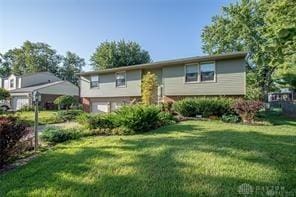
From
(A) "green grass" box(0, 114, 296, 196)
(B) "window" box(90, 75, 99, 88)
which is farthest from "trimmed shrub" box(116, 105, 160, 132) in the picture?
(B) "window" box(90, 75, 99, 88)

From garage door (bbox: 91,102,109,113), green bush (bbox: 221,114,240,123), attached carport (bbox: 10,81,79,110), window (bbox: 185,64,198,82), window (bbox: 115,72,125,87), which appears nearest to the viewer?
green bush (bbox: 221,114,240,123)

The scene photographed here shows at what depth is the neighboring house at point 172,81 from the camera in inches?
622

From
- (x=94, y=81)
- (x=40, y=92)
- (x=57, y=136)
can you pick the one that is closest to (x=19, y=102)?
(x=40, y=92)

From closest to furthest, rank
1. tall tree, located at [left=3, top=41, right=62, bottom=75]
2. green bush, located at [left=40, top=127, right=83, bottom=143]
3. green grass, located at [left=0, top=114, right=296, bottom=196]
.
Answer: green grass, located at [left=0, top=114, right=296, bottom=196], green bush, located at [left=40, top=127, right=83, bottom=143], tall tree, located at [left=3, top=41, right=62, bottom=75]

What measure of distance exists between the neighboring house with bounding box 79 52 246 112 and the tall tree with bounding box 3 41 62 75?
124ft

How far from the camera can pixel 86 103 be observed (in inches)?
974

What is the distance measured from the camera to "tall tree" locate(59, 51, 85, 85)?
61778 mm

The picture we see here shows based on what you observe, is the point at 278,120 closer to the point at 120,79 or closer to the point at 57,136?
the point at 57,136

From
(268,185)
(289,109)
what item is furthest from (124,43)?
(268,185)

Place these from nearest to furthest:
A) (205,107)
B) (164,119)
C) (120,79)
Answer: (164,119)
(205,107)
(120,79)

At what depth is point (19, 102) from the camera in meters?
34.8

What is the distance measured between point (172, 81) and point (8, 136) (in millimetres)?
13283

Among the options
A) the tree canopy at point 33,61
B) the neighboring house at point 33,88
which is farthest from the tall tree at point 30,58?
the neighboring house at point 33,88
